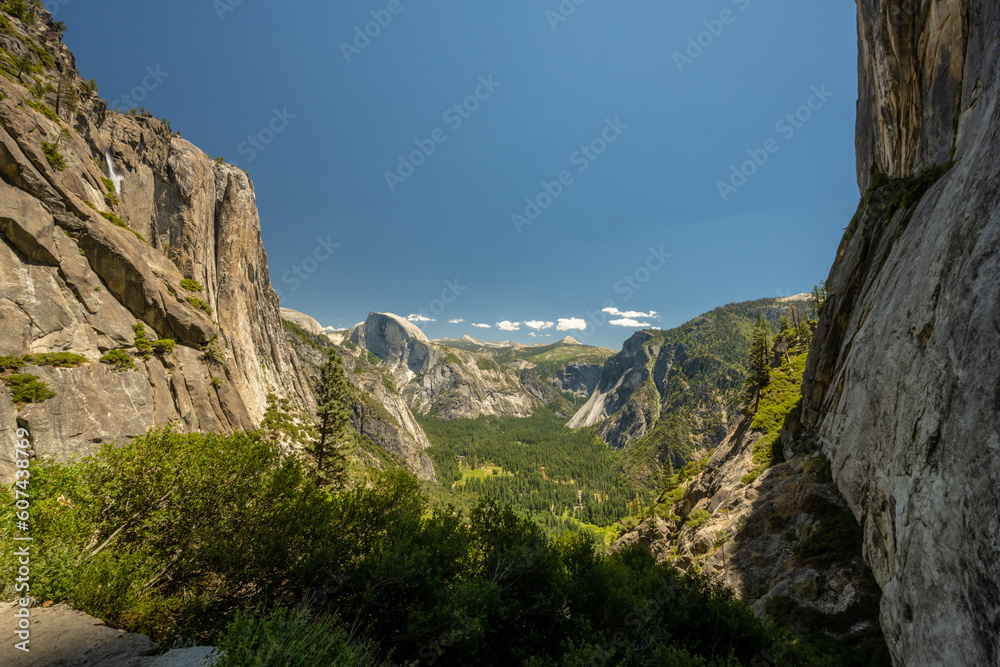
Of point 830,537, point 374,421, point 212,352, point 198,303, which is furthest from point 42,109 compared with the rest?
point 374,421

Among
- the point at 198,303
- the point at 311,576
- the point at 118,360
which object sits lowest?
the point at 311,576

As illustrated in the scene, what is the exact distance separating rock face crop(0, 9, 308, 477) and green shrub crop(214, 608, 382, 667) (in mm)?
11374

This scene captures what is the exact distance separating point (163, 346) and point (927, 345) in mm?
49288

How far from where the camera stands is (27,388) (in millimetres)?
17781

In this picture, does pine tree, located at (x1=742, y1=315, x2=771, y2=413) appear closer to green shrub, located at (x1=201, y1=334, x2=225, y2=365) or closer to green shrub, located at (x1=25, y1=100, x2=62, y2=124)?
green shrub, located at (x1=201, y1=334, x2=225, y2=365)

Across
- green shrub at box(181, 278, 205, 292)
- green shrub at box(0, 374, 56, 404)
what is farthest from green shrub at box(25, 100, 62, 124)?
green shrub at box(0, 374, 56, 404)

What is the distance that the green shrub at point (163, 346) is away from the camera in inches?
1154

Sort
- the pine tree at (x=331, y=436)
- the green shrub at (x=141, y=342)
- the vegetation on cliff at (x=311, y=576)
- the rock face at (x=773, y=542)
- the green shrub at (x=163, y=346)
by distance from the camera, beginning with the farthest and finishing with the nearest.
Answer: the pine tree at (x=331, y=436)
the green shrub at (x=163, y=346)
the green shrub at (x=141, y=342)
the rock face at (x=773, y=542)
the vegetation on cliff at (x=311, y=576)

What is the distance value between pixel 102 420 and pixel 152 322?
13.5 meters

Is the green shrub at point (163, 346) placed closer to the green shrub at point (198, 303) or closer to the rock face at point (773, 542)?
the green shrub at point (198, 303)

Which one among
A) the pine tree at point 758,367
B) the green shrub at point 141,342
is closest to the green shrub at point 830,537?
the pine tree at point 758,367

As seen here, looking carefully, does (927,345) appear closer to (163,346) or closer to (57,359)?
(57,359)

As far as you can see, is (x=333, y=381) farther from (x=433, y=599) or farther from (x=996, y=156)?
(x=996, y=156)

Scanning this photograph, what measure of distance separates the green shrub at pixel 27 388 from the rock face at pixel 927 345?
37.6m
